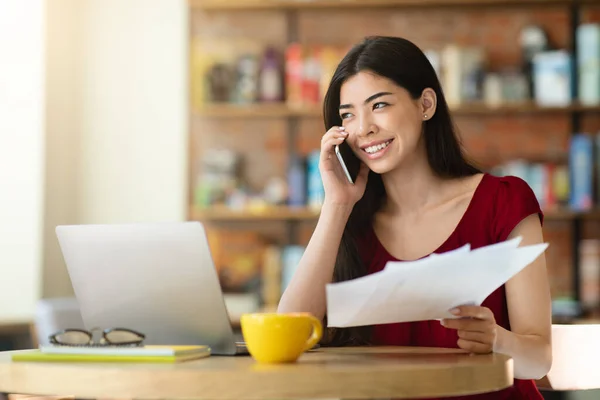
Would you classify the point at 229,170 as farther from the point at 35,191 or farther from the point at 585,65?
the point at 585,65

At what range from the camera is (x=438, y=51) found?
430 centimetres

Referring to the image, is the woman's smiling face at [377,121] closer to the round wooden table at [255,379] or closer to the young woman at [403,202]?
the young woman at [403,202]

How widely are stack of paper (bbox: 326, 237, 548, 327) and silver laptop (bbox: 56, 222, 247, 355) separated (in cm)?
22

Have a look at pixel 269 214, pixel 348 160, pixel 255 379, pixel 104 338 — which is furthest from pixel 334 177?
pixel 269 214

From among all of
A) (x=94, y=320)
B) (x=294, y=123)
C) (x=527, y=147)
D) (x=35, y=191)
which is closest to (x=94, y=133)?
(x=35, y=191)

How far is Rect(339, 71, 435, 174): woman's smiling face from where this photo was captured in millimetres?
1809

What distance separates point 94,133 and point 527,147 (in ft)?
7.20

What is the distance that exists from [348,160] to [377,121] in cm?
12

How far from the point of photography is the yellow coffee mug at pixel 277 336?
1169 millimetres

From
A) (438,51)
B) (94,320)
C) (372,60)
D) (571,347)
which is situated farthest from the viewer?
(438,51)

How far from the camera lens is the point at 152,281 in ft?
4.26

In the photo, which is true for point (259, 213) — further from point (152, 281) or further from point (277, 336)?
point (277, 336)

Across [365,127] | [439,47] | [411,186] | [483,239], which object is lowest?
[483,239]

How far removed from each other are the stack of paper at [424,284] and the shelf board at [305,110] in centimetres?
303
